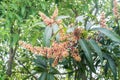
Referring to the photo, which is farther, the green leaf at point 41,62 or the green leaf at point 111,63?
the green leaf at point 41,62

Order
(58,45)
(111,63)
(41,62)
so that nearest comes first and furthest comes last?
(58,45)
(111,63)
(41,62)

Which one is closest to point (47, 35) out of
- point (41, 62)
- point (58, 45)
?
point (58, 45)

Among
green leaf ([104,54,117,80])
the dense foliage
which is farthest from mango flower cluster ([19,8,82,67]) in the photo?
green leaf ([104,54,117,80])

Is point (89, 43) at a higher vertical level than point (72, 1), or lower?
lower

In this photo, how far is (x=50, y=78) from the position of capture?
1.62m

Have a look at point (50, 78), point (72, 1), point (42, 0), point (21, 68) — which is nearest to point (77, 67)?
point (50, 78)

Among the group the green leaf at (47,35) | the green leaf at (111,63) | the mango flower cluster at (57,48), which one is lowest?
the green leaf at (111,63)

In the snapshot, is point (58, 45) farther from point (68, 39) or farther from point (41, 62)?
point (41, 62)

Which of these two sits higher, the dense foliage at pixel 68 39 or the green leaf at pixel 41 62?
the dense foliage at pixel 68 39

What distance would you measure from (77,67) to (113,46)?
9.7 inches

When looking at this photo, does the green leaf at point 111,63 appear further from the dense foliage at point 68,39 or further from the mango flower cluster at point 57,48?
the mango flower cluster at point 57,48

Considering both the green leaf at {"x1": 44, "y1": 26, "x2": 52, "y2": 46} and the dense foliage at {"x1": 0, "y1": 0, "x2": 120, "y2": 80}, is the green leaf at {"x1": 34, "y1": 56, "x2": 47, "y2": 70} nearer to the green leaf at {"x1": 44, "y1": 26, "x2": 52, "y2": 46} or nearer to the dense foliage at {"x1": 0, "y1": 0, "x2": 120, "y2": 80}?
the dense foliage at {"x1": 0, "y1": 0, "x2": 120, "y2": 80}

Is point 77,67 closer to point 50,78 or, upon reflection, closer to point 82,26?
point 50,78

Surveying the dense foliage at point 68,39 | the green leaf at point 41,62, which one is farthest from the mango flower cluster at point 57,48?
the green leaf at point 41,62
